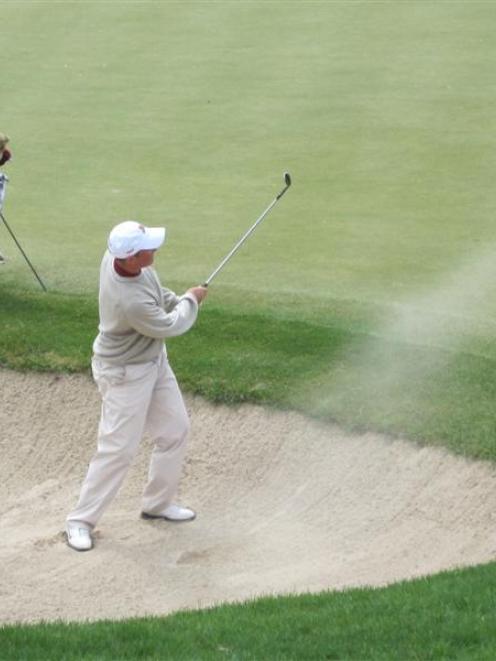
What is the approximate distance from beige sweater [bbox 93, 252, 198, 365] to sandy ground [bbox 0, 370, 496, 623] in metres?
1.21

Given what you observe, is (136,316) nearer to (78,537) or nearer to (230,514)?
(78,537)

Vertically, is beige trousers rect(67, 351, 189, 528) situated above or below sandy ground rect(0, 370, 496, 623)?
above

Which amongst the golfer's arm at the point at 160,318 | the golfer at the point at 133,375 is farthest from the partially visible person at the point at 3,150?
the golfer's arm at the point at 160,318

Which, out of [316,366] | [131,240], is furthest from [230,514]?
[131,240]

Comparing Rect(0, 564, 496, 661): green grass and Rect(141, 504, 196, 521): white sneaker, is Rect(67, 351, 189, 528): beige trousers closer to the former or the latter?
Rect(141, 504, 196, 521): white sneaker

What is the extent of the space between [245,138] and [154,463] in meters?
6.63

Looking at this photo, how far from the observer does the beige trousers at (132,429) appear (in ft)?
30.1

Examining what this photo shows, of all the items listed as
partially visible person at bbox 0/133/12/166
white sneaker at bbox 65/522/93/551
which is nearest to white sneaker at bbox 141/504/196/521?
white sneaker at bbox 65/522/93/551

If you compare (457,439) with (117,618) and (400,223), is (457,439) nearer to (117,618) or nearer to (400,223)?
(117,618)

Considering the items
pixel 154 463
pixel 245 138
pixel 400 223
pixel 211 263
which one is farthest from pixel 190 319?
pixel 245 138

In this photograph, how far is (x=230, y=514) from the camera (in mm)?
9859

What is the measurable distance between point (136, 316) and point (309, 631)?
237cm

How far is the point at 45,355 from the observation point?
11.2 m

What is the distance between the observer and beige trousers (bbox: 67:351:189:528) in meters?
9.18
